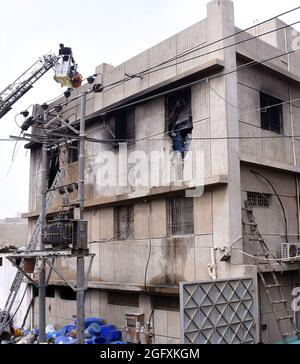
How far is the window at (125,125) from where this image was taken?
1620 cm

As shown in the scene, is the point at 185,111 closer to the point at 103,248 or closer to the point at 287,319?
the point at 103,248

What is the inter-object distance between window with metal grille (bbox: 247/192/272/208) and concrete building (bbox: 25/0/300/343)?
0.05m

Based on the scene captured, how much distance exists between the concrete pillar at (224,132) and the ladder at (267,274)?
0.60m

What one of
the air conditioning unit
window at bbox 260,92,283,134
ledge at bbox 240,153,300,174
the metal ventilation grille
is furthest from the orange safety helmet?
the metal ventilation grille

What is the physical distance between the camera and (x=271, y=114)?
49.4ft

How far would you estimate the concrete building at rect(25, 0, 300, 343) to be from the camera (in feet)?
42.3

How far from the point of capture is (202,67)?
1317 cm

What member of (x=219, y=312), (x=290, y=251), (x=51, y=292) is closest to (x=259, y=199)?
(x=290, y=251)

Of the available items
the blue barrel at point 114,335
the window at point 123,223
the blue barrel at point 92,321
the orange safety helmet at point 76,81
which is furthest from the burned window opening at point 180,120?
the blue barrel at point 92,321

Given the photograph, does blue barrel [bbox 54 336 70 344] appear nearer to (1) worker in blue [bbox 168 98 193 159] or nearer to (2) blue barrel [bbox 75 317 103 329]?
(2) blue barrel [bbox 75 317 103 329]

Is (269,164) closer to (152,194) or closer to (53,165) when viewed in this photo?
(152,194)

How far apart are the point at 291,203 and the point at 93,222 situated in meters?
7.64

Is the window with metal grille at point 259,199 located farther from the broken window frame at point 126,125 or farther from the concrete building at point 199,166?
the broken window frame at point 126,125

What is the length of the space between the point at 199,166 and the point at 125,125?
4.32 meters
